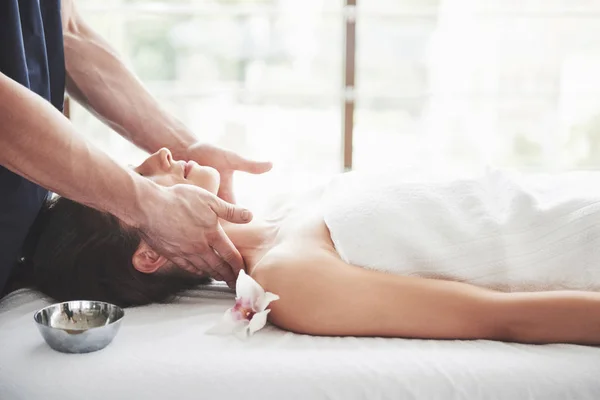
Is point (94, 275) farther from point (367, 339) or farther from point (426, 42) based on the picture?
point (426, 42)

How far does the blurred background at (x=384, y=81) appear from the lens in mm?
3752

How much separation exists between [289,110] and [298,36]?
73cm

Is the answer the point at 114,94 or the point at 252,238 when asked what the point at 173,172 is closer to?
Result: the point at 252,238

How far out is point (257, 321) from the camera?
53.1 inches

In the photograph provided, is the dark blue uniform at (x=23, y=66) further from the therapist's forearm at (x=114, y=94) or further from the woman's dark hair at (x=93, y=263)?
the therapist's forearm at (x=114, y=94)

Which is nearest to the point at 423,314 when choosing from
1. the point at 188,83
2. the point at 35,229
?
the point at 35,229

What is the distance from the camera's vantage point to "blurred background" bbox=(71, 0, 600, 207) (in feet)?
12.3

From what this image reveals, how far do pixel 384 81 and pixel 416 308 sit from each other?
3079 mm

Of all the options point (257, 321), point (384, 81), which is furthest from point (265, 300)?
point (384, 81)

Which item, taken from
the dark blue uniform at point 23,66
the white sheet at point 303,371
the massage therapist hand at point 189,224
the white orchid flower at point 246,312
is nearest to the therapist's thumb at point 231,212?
the massage therapist hand at point 189,224

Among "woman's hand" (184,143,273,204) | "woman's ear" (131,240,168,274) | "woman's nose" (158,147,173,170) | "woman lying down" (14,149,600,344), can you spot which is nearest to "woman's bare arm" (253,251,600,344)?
"woman lying down" (14,149,600,344)

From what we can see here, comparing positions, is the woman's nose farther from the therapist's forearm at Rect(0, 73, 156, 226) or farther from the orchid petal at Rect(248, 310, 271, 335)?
the orchid petal at Rect(248, 310, 271, 335)

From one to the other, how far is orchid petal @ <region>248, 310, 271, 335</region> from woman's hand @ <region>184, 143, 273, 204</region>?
24.0 inches

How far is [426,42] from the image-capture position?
3.86 metres
